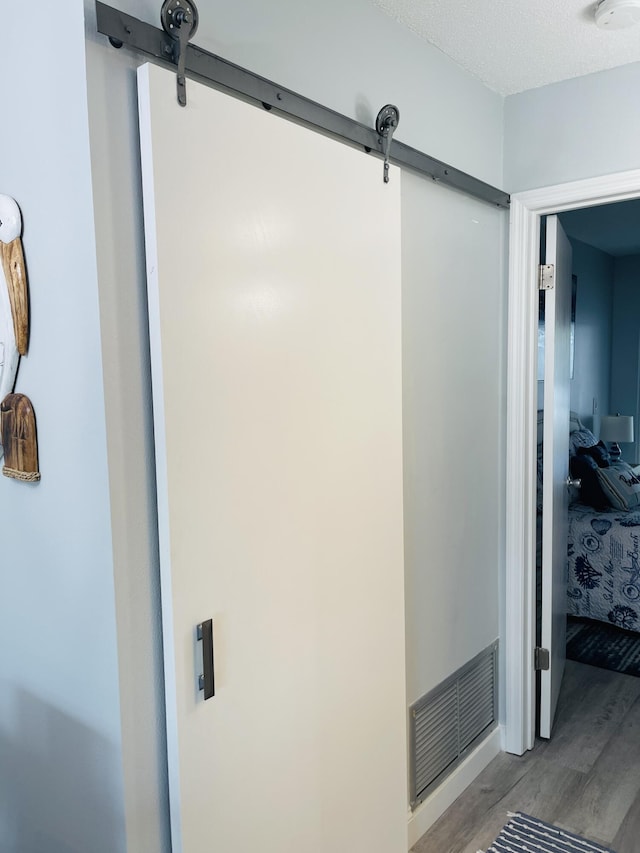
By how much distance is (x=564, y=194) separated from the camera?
7.61 ft

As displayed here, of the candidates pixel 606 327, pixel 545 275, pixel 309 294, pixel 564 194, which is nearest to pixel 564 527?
pixel 545 275

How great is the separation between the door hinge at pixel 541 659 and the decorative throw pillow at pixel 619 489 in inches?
65.6

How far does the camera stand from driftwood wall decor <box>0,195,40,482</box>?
4.28 feet

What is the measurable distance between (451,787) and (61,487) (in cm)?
175

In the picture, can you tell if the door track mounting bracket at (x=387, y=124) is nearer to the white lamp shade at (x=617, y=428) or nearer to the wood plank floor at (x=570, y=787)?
the wood plank floor at (x=570, y=787)

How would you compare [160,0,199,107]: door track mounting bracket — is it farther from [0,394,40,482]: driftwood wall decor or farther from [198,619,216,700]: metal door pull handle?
[198,619,216,700]: metal door pull handle

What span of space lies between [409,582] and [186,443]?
1.04 metres

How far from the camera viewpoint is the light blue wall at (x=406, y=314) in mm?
1193

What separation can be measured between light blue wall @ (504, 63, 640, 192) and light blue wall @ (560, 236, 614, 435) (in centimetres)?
328

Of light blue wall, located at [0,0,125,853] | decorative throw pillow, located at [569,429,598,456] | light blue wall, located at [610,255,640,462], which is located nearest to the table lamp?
light blue wall, located at [610,255,640,462]

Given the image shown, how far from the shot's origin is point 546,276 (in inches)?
98.1

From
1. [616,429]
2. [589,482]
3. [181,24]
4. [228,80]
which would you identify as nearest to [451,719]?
[228,80]

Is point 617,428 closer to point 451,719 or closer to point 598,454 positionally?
point 598,454

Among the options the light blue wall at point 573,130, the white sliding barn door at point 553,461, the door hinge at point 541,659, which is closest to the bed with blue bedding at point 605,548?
the white sliding barn door at point 553,461
